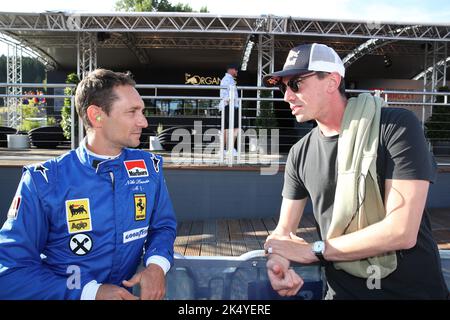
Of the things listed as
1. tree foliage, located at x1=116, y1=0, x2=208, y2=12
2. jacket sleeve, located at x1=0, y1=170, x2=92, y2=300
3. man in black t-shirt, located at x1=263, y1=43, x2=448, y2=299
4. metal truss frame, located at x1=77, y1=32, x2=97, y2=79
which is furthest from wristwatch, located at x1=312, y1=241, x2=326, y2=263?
tree foliage, located at x1=116, y1=0, x2=208, y2=12

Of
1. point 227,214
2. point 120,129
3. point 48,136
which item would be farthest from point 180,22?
point 120,129

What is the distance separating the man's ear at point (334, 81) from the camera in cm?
164

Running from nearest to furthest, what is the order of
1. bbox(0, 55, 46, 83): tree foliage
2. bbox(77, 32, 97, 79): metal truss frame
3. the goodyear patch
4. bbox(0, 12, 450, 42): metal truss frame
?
the goodyear patch < bbox(0, 12, 450, 42): metal truss frame < bbox(77, 32, 97, 79): metal truss frame < bbox(0, 55, 46, 83): tree foliage

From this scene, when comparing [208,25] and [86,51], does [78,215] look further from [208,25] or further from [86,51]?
[86,51]

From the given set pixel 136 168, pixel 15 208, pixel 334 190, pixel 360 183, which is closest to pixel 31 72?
pixel 136 168

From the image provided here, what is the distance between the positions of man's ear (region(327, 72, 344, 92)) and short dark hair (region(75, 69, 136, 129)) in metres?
0.88

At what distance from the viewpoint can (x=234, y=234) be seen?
5102 millimetres

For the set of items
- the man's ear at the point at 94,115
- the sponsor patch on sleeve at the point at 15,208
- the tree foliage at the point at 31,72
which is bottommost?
the sponsor patch on sleeve at the point at 15,208

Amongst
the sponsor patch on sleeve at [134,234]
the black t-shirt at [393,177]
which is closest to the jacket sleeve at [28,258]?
the sponsor patch on sleeve at [134,234]

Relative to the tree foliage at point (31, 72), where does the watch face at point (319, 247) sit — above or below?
below

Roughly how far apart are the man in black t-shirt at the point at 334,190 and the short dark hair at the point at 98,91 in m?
0.69

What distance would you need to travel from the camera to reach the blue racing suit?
1509mm

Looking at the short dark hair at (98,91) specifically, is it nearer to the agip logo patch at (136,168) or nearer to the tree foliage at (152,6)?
the agip logo patch at (136,168)

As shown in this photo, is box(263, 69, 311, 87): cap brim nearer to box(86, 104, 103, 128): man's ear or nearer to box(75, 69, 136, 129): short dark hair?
box(75, 69, 136, 129): short dark hair
